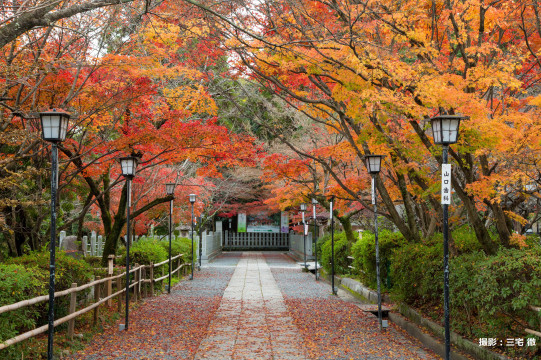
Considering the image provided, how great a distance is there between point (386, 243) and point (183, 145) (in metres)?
5.44

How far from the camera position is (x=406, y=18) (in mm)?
8930

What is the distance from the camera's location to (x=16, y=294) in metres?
6.35

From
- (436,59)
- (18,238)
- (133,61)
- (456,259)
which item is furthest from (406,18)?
(18,238)

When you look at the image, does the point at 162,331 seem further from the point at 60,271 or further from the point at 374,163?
the point at 374,163

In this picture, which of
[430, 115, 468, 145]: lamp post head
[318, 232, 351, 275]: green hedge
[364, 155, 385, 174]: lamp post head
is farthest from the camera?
[318, 232, 351, 275]: green hedge

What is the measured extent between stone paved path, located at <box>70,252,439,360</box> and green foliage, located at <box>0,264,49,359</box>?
3.74 ft

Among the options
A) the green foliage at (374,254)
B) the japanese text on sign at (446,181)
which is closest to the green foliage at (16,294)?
the japanese text on sign at (446,181)

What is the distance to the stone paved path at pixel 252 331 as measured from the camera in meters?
7.54

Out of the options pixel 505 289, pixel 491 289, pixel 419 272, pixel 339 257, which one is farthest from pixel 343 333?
pixel 339 257

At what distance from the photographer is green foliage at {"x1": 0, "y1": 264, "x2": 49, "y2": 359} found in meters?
5.89

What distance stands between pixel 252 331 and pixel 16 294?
4.23m

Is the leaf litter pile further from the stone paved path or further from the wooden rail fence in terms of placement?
the wooden rail fence

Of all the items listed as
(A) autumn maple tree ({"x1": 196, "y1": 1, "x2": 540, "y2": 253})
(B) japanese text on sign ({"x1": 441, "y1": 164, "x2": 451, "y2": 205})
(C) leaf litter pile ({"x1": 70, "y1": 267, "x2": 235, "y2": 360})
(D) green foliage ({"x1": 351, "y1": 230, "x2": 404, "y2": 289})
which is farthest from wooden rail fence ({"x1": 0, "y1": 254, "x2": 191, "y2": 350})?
(D) green foliage ({"x1": 351, "y1": 230, "x2": 404, "y2": 289})

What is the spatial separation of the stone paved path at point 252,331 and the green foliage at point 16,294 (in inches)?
44.9
